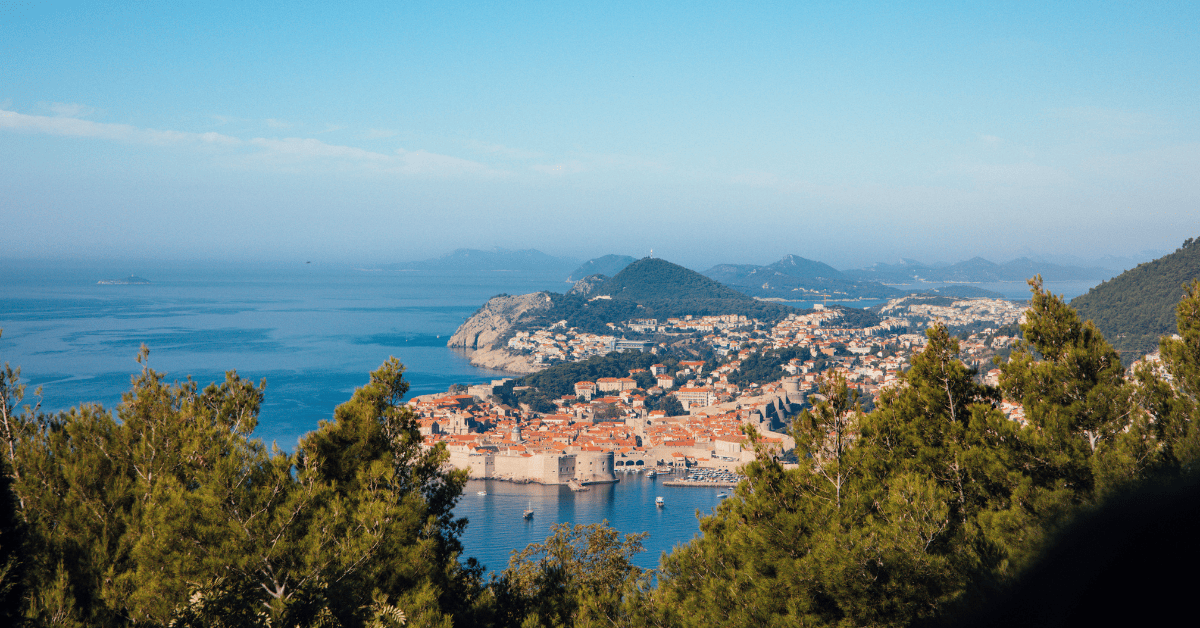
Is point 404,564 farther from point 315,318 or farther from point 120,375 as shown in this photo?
point 315,318

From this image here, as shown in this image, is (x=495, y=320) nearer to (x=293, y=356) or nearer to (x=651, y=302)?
(x=293, y=356)

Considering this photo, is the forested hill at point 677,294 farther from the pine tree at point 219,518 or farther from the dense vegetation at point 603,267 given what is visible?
the pine tree at point 219,518

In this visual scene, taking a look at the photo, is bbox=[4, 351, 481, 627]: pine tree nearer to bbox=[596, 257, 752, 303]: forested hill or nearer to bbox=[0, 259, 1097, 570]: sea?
bbox=[0, 259, 1097, 570]: sea

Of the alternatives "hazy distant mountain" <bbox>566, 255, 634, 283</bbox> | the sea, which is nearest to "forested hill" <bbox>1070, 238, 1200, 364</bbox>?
the sea

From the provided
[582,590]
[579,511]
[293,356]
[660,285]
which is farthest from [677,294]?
[582,590]

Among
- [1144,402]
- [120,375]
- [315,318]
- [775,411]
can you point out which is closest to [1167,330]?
[775,411]

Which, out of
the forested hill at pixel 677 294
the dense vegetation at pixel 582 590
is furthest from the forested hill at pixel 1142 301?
the dense vegetation at pixel 582 590

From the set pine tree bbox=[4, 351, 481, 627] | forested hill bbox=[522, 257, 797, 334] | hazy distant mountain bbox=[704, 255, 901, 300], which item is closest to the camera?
pine tree bbox=[4, 351, 481, 627]
